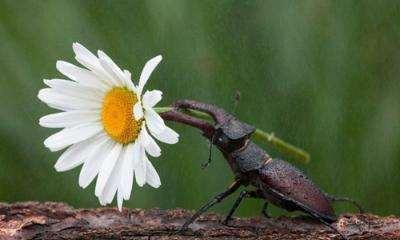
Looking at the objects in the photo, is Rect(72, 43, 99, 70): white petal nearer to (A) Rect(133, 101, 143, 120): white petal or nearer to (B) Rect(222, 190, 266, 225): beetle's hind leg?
(A) Rect(133, 101, 143, 120): white petal

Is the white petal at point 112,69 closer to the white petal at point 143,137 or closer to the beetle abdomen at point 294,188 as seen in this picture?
the white petal at point 143,137

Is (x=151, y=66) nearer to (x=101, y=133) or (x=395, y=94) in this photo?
(x=101, y=133)

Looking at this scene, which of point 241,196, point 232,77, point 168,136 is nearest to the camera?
point 168,136

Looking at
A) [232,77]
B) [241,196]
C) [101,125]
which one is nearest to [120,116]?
[101,125]

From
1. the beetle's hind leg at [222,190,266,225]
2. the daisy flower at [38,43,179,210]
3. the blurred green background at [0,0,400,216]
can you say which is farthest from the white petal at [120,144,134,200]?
the blurred green background at [0,0,400,216]

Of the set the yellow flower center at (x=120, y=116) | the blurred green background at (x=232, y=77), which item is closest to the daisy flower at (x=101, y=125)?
the yellow flower center at (x=120, y=116)

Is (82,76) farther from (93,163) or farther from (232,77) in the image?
(232,77)
